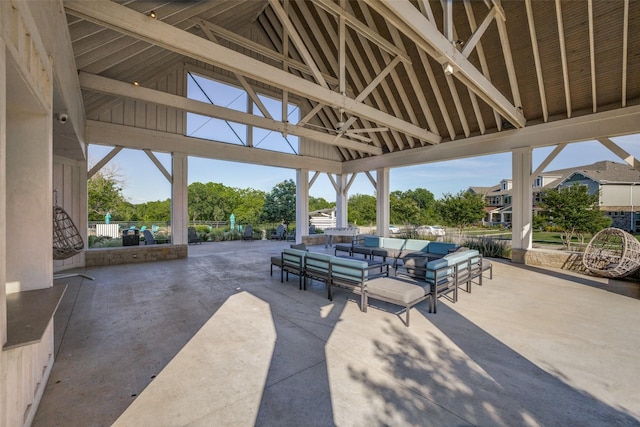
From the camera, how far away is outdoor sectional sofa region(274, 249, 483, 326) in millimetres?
3943

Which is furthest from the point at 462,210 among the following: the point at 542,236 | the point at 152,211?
the point at 152,211

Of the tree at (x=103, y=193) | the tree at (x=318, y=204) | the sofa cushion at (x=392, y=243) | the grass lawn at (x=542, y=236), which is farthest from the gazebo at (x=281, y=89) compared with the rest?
the tree at (x=318, y=204)

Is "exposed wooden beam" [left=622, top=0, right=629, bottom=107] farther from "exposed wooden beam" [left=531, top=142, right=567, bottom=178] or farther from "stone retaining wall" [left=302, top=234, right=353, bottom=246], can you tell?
"stone retaining wall" [left=302, top=234, right=353, bottom=246]

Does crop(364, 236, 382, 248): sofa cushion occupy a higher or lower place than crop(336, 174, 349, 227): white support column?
lower

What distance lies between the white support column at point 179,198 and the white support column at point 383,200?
770 centimetres

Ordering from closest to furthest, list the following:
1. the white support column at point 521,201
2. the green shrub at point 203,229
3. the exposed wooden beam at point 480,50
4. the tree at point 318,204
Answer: the exposed wooden beam at point 480,50, the white support column at point 521,201, the green shrub at point 203,229, the tree at point 318,204

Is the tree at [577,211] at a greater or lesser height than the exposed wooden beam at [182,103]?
lesser

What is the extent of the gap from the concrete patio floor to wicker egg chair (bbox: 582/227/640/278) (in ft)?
4.44

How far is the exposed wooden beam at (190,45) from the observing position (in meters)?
3.50

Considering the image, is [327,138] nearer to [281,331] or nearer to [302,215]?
[302,215]

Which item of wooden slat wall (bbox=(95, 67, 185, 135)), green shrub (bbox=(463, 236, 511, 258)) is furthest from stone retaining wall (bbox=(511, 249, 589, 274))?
wooden slat wall (bbox=(95, 67, 185, 135))

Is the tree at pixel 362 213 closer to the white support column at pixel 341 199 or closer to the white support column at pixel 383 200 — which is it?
A: the white support column at pixel 341 199

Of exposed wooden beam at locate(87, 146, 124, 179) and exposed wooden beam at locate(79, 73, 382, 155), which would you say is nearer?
exposed wooden beam at locate(79, 73, 382, 155)

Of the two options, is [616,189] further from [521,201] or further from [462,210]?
[521,201]
